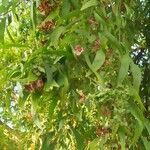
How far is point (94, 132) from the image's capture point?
1.34m

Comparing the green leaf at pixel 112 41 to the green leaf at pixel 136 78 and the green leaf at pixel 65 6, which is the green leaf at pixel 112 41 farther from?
the green leaf at pixel 65 6

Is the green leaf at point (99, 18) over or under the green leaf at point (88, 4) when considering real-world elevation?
under

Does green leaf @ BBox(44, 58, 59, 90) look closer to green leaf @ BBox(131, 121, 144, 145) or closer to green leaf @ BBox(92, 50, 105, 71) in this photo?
green leaf @ BBox(92, 50, 105, 71)

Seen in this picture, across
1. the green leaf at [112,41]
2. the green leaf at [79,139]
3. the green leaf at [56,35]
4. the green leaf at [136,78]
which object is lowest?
the green leaf at [79,139]

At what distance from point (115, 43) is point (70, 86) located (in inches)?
7.1

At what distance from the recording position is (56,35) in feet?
4.09

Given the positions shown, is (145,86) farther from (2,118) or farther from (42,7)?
(2,118)

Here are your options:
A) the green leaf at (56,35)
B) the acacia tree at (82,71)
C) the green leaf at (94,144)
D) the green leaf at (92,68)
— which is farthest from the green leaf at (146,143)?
the green leaf at (56,35)

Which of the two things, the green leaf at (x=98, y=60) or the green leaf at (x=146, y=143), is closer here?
the green leaf at (x=98, y=60)

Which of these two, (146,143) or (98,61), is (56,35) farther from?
(146,143)

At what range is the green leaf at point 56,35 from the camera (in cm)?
124

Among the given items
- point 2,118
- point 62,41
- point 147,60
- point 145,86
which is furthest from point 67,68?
point 2,118

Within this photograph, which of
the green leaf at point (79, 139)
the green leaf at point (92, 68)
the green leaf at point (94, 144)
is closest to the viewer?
the green leaf at point (92, 68)

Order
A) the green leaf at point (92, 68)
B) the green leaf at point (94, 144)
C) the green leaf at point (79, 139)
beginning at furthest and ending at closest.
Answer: the green leaf at point (79, 139)
the green leaf at point (94, 144)
the green leaf at point (92, 68)
